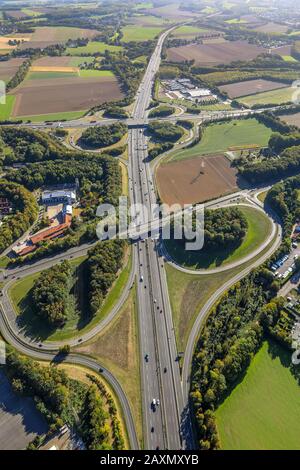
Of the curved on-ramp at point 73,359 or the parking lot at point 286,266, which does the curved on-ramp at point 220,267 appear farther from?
the curved on-ramp at point 73,359

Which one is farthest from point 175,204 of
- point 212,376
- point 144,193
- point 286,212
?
point 212,376

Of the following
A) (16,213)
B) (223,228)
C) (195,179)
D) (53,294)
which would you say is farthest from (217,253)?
(16,213)

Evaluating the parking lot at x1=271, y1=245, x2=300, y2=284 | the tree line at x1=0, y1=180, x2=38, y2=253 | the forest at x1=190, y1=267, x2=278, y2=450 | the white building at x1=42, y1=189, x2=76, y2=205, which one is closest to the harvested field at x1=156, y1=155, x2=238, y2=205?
the white building at x1=42, y1=189, x2=76, y2=205

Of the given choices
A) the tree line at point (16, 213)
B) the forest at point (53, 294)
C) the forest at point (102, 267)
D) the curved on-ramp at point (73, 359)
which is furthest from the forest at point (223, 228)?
the tree line at point (16, 213)

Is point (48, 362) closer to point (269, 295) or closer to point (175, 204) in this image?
point (269, 295)

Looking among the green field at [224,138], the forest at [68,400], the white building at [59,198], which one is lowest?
the forest at [68,400]

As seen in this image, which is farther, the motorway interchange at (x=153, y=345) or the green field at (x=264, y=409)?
the motorway interchange at (x=153, y=345)

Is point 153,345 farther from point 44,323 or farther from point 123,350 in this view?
point 44,323
